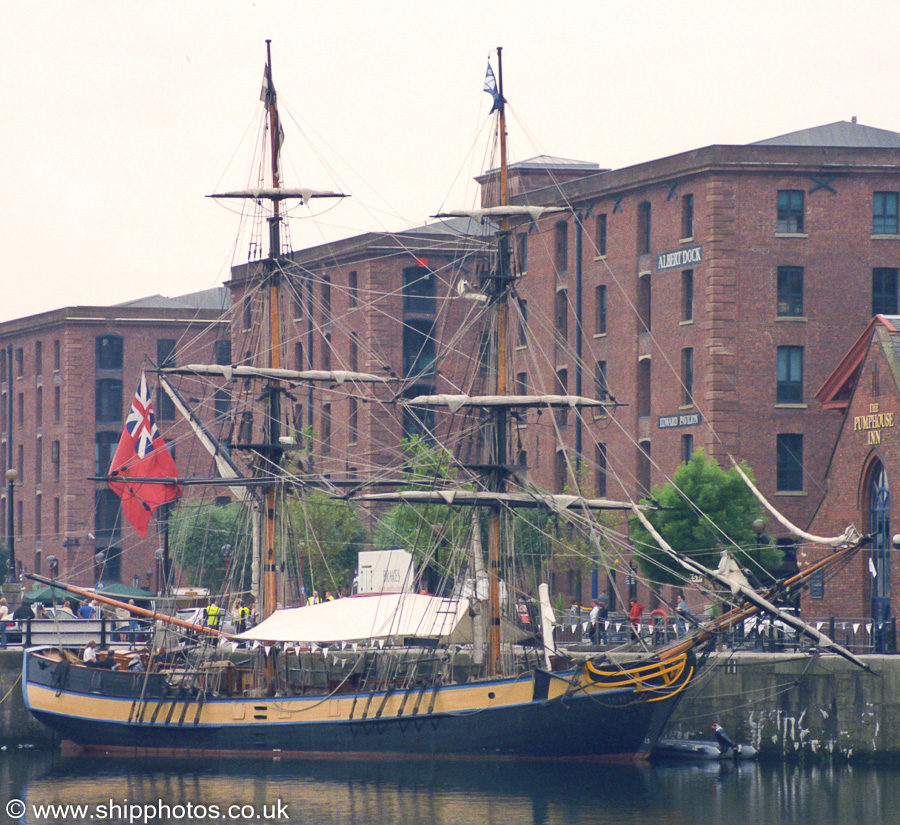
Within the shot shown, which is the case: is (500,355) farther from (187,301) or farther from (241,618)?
(187,301)

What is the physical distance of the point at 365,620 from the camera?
47094 millimetres

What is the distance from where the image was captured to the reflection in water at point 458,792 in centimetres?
3656

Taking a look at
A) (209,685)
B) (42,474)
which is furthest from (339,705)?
(42,474)

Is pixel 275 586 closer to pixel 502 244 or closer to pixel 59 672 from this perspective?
pixel 59 672

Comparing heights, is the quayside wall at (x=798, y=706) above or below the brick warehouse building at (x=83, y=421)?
below

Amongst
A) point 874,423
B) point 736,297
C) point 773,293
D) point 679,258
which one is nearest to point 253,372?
point 874,423

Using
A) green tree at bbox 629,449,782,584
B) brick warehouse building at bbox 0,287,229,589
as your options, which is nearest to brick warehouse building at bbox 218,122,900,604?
green tree at bbox 629,449,782,584

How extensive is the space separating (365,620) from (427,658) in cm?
212

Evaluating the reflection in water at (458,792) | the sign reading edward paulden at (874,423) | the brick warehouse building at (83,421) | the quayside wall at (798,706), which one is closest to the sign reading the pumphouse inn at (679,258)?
the sign reading edward paulden at (874,423)

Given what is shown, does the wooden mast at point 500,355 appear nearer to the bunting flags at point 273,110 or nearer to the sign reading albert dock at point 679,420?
the bunting flags at point 273,110

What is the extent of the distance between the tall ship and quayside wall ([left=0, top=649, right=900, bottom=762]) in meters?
1.38

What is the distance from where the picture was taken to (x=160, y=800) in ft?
129

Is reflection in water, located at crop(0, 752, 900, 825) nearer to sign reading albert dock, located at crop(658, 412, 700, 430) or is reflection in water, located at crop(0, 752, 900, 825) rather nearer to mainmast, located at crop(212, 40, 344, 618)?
mainmast, located at crop(212, 40, 344, 618)

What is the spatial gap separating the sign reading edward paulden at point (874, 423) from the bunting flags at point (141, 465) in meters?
21.5
